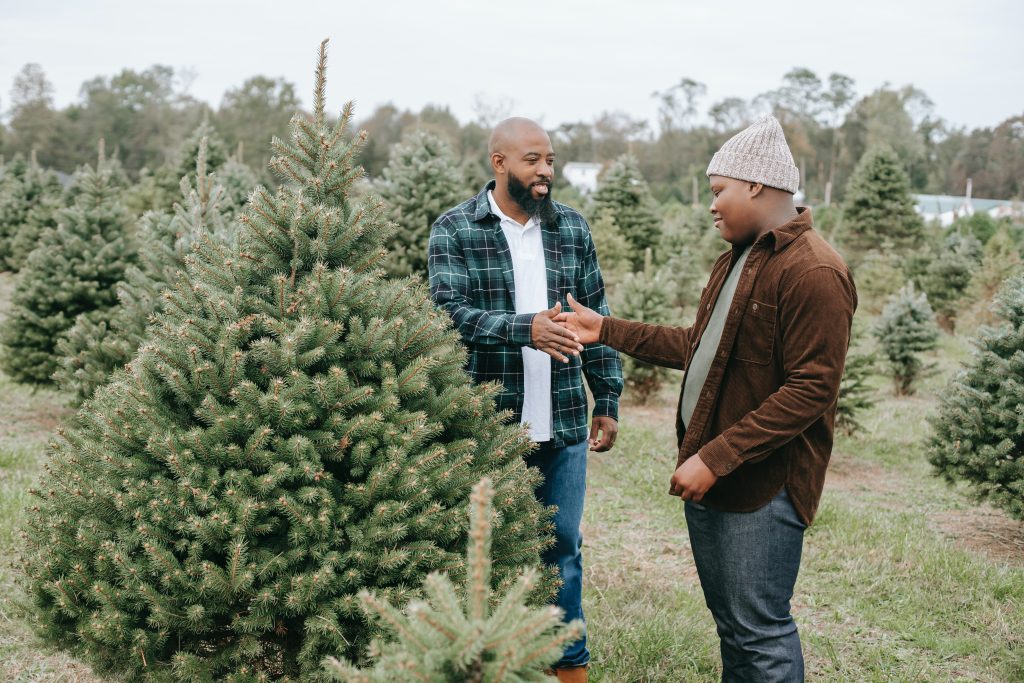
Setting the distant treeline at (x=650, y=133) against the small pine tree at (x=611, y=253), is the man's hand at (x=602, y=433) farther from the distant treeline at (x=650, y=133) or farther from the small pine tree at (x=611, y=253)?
the distant treeline at (x=650, y=133)

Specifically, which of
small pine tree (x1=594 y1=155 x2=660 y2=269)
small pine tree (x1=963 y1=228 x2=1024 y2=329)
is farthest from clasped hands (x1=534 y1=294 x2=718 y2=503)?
small pine tree (x1=963 y1=228 x2=1024 y2=329)

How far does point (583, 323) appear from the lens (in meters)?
3.48

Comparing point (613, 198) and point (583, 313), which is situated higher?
point (613, 198)

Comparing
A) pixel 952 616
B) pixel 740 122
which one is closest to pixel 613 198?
pixel 952 616

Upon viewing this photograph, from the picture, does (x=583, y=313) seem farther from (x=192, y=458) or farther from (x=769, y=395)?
(x=192, y=458)

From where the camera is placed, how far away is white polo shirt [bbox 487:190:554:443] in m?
3.70

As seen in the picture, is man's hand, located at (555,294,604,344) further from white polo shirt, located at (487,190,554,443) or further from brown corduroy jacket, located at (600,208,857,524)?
brown corduroy jacket, located at (600,208,857,524)

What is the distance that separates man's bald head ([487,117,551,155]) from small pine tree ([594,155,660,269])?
48.2 feet

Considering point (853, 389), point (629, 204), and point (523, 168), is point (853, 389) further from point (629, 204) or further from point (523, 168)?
point (629, 204)

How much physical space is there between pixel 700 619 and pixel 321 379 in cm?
322

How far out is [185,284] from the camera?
2793 millimetres

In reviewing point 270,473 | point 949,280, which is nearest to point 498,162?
point 270,473

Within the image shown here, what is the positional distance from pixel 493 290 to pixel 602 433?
0.90m

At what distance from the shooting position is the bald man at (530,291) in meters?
3.65
